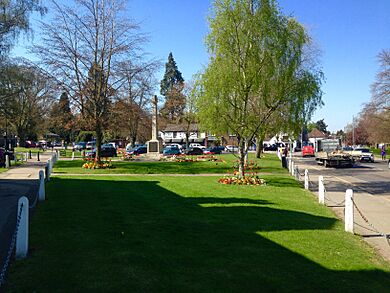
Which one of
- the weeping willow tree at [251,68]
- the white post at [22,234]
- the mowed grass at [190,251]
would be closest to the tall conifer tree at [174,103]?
the weeping willow tree at [251,68]

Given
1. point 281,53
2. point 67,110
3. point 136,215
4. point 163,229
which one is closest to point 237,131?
point 281,53

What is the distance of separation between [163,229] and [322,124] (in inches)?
7433

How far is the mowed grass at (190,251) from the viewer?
5.45 m

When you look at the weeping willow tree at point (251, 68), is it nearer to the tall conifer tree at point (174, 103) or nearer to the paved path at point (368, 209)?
the paved path at point (368, 209)

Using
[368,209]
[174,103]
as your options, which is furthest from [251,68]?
[174,103]

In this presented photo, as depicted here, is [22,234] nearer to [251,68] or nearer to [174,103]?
[251,68]

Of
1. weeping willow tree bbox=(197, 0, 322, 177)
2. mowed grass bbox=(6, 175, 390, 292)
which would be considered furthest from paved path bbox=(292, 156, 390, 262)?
weeping willow tree bbox=(197, 0, 322, 177)

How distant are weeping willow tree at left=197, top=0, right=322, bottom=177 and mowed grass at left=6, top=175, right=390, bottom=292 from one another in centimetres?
766

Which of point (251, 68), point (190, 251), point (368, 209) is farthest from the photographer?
point (251, 68)

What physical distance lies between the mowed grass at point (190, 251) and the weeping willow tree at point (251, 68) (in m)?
7.66

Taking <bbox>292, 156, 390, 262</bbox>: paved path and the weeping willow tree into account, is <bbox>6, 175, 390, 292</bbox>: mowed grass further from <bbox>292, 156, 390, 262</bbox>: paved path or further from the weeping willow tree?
the weeping willow tree

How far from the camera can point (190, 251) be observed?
6949 millimetres

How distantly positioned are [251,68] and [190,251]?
13397mm

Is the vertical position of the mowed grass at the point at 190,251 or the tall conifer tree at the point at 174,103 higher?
the tall conifer tree at the point at 174,103
